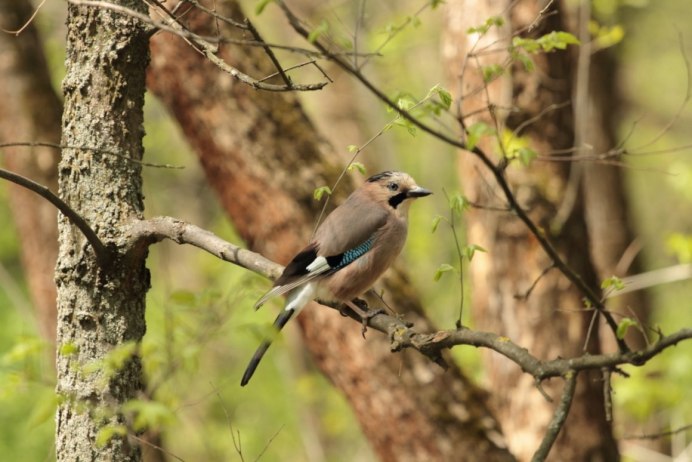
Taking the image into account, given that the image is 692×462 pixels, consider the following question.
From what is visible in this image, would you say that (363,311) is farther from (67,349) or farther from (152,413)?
(152,413)

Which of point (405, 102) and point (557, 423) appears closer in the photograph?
point (557, 423)

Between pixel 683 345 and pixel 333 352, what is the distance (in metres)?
7.18

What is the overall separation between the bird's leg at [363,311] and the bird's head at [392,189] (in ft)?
1.99

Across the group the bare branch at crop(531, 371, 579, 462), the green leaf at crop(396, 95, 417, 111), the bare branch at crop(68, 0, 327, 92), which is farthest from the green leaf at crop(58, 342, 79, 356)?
the bare branch at crop(531, 371, 579, 462)

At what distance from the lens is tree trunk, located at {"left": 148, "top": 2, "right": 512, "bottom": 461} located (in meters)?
5.67

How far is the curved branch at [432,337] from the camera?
3.34 m

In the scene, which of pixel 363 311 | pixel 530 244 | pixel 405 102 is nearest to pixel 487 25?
pixel 405 102

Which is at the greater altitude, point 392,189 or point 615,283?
point 392,189

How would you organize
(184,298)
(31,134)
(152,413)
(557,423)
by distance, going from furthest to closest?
(31,134) < (184,298) < (557,423) < (152,413)

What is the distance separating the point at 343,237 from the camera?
204 inches

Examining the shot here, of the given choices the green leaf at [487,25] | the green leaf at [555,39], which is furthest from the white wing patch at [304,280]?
the green leaf at [555,39]

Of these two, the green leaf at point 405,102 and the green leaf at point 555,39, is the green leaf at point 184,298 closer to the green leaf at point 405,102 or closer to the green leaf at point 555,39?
the green leaf at point 405,102

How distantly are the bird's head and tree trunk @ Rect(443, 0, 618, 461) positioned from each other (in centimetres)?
110

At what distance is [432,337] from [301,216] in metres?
2.47
